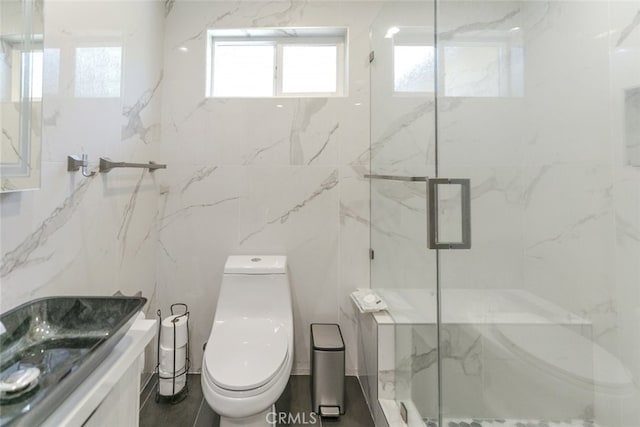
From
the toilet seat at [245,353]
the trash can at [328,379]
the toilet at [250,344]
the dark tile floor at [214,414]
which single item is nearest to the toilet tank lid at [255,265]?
the toilet at [250,344]

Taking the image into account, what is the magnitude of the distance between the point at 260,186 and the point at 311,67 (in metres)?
0.95

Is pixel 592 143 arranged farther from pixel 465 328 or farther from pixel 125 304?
pixel 125 304

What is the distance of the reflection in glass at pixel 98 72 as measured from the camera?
1244mm

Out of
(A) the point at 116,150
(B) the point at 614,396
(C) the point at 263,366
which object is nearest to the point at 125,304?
(C) the point at 263,366

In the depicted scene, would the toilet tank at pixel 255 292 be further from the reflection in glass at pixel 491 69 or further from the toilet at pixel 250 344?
the reflection in glass at pixel 491 69

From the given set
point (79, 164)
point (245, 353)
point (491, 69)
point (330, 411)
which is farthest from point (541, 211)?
point (79, 164)

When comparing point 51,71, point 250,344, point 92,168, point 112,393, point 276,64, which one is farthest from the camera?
point 276,64

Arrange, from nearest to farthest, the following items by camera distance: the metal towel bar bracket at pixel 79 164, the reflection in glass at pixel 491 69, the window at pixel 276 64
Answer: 1. the metal towel bar bracket at pixel 79 164
2. the reflection in glass at pixel 491 69
3. the window at pixel 276 64

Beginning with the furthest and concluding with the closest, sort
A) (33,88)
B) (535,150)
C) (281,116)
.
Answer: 1. (281,116)
2. (535,150)
3. (33,88)

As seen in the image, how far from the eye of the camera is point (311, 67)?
7.00 ft

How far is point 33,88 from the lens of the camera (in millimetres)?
934

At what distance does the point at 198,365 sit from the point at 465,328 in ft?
5.49

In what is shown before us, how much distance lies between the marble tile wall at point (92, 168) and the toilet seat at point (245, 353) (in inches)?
24.2

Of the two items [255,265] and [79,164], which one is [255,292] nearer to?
[255,265]
